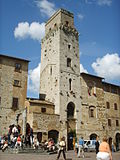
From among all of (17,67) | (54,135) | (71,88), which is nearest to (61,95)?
(71,88)

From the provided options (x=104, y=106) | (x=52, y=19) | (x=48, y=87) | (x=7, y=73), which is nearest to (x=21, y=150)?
(x=7, y=73)

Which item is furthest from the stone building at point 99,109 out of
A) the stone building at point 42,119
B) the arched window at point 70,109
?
the stone building at point 42,119

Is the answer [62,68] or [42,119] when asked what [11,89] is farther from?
[62,68]

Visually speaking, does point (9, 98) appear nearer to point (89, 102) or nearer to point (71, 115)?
point (71, 115)

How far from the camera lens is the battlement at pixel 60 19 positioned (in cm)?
3662

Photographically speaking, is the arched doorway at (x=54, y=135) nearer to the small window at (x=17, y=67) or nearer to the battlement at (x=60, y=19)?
the small window at (x=17, y=67)

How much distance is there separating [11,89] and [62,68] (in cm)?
912

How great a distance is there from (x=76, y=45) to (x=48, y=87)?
31.4ft

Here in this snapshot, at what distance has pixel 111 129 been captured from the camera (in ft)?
122

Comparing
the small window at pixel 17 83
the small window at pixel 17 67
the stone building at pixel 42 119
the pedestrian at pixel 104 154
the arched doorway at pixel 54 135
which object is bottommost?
the arched doorway at pixel 54 135

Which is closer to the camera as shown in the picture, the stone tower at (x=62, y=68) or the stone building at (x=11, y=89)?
the stone building at (x=11, y=89)

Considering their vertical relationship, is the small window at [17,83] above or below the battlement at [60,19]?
below

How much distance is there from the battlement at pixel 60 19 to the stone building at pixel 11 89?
10.3m

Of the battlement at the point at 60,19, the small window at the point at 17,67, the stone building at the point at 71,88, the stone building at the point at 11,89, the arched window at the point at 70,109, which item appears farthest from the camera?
the battlement at the point at 60,19
